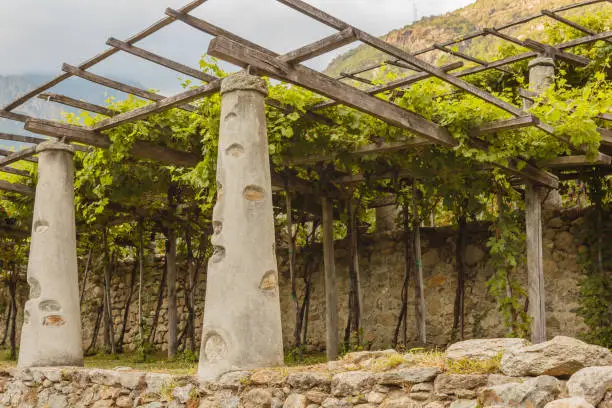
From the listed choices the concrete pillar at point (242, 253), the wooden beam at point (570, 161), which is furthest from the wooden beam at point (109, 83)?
the wooden beam at point (570, 161)

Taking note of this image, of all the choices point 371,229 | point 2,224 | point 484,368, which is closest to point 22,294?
point 2,224

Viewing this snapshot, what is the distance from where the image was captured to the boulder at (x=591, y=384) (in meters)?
3.16

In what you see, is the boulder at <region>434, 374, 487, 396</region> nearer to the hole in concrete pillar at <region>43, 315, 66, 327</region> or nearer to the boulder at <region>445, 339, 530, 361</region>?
the boulder at <region>445, 339, 530, 361</region>

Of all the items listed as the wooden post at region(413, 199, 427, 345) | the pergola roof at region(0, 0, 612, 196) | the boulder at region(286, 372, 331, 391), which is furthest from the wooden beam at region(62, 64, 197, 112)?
the wooden post at region(413, 199, 427, 345)

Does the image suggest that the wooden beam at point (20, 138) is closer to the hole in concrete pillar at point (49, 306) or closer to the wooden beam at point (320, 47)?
the hole in concrete pillar at point (49, 306)

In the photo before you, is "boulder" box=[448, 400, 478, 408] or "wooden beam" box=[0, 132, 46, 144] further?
"wooden beam" box=[0, 132, 46, 144]

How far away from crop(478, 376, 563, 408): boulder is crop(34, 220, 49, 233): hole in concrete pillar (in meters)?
5.14

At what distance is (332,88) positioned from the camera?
5.24m

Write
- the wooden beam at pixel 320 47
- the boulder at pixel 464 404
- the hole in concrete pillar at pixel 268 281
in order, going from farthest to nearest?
the hole in concrete pillar at pixel 268 281
the wooden beam at pixel 320 47
the boulder at pixel 464 404

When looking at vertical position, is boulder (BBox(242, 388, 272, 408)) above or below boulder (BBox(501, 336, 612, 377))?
below

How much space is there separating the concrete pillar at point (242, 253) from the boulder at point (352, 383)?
802 millimetres

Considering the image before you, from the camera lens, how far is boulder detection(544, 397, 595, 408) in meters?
3.07

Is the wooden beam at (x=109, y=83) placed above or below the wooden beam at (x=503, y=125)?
above

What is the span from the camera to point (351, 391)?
4.18 metres
